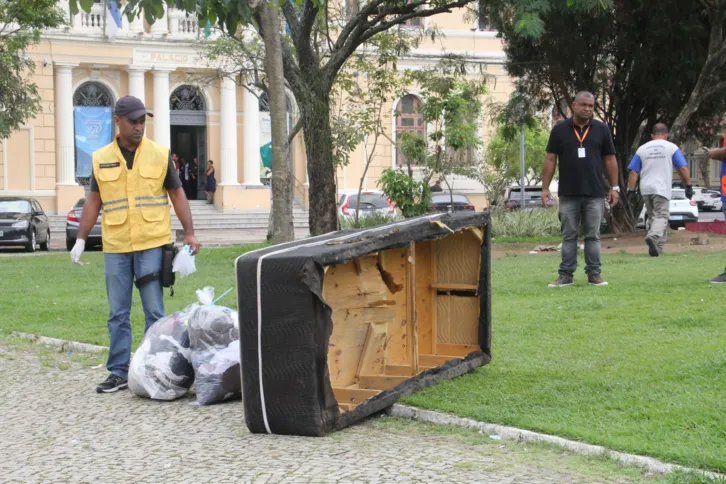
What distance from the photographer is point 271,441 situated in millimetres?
5723

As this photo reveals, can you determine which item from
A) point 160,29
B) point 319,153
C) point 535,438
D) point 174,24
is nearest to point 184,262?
point 535,438

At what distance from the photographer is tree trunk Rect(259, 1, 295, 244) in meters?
16.2

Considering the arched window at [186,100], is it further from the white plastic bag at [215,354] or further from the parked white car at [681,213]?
the white plastic bag at [215,354]

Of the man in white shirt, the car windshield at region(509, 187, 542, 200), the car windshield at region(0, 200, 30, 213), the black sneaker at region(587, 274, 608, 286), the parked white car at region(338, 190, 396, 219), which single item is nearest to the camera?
the black sneaker at region(587, 274, 608, 286)

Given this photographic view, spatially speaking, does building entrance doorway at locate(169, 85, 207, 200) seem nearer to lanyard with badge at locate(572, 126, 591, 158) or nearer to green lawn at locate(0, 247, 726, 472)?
green lawn at locate(0, 247, 726, 472)

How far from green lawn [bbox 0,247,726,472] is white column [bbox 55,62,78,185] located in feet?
84.3

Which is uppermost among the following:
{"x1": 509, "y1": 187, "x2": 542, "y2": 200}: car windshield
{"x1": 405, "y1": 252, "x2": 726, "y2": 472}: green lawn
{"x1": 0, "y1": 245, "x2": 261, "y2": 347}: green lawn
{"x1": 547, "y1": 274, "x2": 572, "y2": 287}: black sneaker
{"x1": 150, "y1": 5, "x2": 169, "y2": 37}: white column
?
{"x1": 150, "y1": 5, "x2": 169, "y2": 37}: white column

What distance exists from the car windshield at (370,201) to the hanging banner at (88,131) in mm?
12656

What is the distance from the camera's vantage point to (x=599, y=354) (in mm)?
7395

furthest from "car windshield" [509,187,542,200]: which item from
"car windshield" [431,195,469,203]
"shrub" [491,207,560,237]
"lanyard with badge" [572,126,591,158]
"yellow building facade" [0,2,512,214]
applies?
"lanyard with badge" [572,126,591,158]

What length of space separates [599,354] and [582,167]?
3.92m

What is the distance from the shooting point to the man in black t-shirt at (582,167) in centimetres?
1092

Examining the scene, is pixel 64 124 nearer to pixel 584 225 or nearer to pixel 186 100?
pixel 186 100

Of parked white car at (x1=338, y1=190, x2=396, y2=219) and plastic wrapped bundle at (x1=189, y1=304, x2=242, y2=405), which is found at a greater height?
parked white car at (x1=338, y1=190, x2=396, y2=219)
